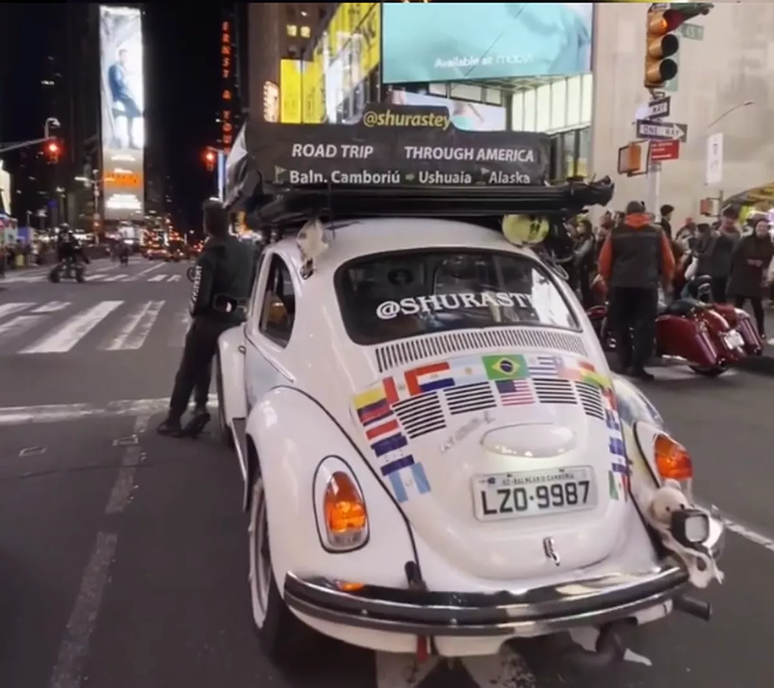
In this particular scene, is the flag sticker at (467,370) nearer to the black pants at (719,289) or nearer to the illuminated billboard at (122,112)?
the black pants at (719,289)

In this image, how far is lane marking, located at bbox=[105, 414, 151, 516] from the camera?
555 centimetres

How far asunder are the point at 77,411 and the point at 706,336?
680cm

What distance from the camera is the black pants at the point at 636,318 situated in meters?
9.73

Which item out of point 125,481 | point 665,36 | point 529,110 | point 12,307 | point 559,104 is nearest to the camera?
point 125,481

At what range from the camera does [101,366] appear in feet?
35.9

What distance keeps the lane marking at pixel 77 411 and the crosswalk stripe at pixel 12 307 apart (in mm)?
9711

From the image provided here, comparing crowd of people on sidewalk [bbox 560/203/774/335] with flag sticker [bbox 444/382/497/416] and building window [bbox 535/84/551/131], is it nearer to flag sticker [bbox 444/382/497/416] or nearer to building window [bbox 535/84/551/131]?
flag sticker [bbox 444/382/497/416]

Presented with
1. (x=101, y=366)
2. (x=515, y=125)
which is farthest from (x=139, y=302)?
(x=515, y=125)

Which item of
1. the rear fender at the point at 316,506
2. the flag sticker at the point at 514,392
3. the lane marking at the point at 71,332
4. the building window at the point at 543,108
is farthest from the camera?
the building window at the point at 543,108

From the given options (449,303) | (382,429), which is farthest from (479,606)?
(449,303)

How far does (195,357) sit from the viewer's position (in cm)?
708

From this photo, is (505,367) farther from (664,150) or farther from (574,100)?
(574,100)

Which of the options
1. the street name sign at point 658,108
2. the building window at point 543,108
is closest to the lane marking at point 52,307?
the street name sign at point 658,108

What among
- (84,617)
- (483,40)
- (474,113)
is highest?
(483,40)
